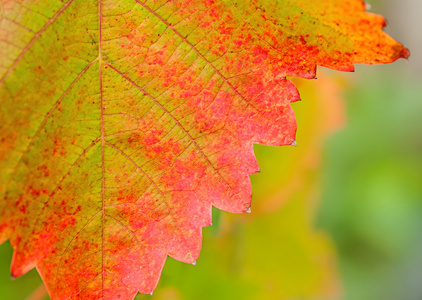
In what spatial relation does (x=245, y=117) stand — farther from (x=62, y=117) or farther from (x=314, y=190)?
(x=314, y=190)

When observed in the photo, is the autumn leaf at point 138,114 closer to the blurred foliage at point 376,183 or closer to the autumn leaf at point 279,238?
the autumn leaf at point 279,238

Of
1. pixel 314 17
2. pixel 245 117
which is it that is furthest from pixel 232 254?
pixel 314 17

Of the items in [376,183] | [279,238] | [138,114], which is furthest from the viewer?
[376,183]

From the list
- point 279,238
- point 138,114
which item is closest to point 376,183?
point 279,238

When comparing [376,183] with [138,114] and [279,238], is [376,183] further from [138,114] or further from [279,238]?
[138,114]

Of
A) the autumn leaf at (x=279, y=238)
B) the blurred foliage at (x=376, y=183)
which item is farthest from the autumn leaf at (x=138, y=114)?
the blurred foliage at (x=376, y=183)

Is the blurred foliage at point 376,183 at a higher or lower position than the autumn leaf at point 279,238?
lower

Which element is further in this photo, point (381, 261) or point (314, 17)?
point (381, 261)

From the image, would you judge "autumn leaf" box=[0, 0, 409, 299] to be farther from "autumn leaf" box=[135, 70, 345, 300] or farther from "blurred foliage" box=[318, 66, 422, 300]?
"blurred foliage" box=[318, 66, 422, 300]

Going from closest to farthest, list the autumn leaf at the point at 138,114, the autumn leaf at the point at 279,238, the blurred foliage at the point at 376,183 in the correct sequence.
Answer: the autumn leaf at the point at 138,114 < the autumn leaf at the point at 279,238 < the blurred foliage at the point at 376,183
